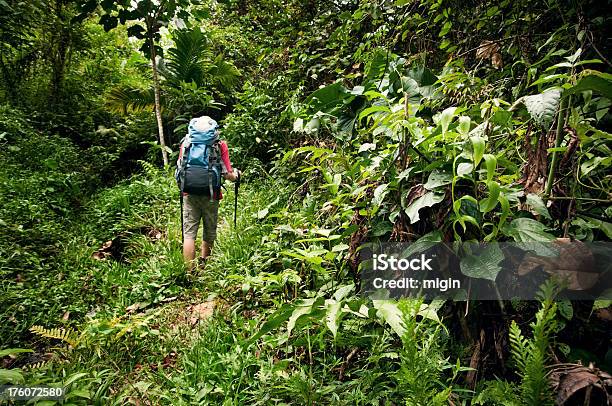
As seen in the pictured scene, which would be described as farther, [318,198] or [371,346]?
[318,198]

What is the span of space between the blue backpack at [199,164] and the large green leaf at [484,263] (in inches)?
113

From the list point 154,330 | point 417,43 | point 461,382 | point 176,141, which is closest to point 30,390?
point 154,330

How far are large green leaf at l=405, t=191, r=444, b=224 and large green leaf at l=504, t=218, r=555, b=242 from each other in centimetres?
29

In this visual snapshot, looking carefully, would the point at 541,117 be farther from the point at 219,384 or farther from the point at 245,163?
the point at 245,163

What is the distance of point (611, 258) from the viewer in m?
1.45

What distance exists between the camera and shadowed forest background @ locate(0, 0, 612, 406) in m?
1.48

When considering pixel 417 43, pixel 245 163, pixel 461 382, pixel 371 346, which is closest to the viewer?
pixel 461 382

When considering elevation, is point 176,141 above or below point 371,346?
above

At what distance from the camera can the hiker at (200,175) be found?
3822 mm

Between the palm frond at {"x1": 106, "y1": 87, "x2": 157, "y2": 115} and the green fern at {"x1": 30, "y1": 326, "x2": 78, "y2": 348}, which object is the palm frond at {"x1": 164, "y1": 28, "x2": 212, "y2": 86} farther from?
the green fern at {"x1": 30, "y1": 326, "x2": 78, "y2": 348}

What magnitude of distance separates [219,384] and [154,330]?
0.98 m

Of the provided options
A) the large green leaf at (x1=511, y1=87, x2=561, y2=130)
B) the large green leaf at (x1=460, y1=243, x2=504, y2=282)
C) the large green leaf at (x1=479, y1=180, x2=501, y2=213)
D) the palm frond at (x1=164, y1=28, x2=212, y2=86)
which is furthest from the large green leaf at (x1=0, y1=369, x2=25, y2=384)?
the palm frond at (x1=164, y1=28, x2=212, y2=86)

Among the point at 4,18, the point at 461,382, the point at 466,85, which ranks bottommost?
the point at 461,382

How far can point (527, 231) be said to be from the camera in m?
1.44
